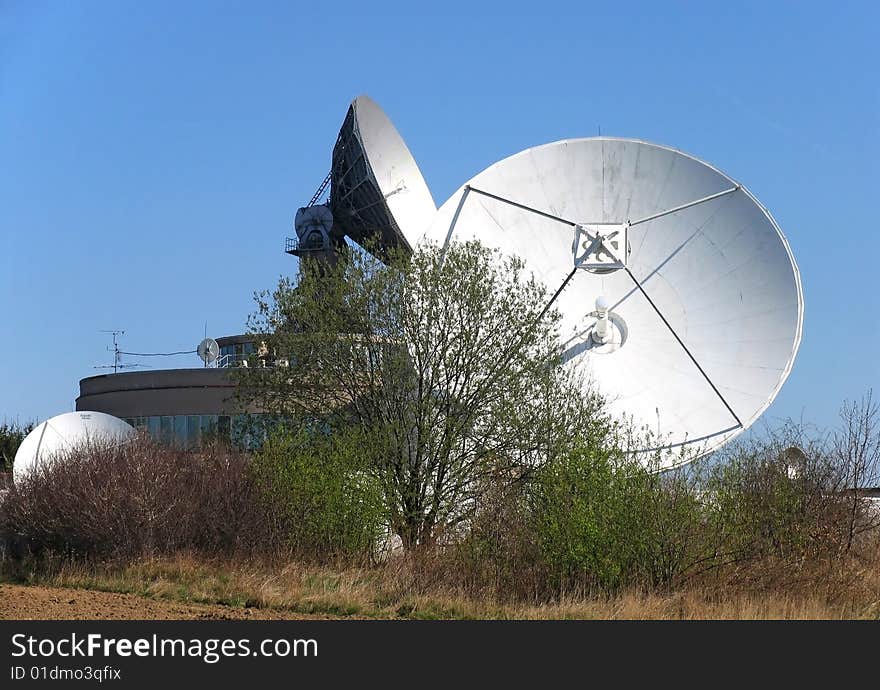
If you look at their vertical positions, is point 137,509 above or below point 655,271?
below

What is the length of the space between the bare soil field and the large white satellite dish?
13.5 metres

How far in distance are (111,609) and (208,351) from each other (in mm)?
40628

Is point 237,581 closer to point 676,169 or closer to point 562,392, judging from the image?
point 562,392

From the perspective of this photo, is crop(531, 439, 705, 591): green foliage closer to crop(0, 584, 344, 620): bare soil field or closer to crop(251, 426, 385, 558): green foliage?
crop(0, 584, 344, 620): bare soil field

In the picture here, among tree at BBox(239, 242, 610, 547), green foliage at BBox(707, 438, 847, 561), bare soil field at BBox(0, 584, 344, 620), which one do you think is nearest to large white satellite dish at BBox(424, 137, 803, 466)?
tree at BBox(239, 242, 610, 547)

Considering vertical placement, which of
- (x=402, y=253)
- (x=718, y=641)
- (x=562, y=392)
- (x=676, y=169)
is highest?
(x=676, y=169)

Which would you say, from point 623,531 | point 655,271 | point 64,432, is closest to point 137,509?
point 623,531

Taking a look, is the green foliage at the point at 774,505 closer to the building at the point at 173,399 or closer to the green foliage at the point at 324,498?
the green foliage at the point at 324,498

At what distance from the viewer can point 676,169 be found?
101 ft

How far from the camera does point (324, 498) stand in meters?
23.6

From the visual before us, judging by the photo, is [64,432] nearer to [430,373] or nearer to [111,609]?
[430,373]

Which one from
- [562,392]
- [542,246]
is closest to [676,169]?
[542,246]

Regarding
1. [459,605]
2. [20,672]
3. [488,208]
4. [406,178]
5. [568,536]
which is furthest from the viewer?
[406,178]

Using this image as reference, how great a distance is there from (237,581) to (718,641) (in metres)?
10.2
